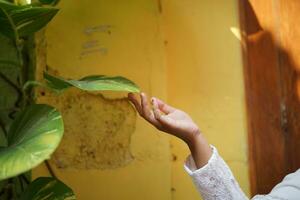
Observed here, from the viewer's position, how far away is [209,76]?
123 cm

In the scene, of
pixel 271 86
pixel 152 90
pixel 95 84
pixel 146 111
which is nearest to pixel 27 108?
pixel 95 84

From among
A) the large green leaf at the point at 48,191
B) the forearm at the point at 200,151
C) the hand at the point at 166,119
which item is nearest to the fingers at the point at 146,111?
the hand at the point at 166,119

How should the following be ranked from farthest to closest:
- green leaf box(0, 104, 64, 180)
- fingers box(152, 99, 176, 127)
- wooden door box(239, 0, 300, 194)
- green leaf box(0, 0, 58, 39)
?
wooden door box(239, 0, 300, 194)
fingers box(152, 99, 176, 127)
green leaf box(0, 0, 58, 39)
green leaf box(0, 104, 64, 180)

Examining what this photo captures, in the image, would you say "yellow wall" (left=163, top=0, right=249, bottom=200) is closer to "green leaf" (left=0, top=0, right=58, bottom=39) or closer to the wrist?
the wrist

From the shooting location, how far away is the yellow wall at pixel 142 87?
3.94 ft

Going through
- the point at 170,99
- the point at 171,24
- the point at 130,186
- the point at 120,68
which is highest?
the point at 171,24

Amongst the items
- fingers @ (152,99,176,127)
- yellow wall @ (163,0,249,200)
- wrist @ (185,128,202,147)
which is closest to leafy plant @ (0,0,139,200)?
fingers @ (152,99,176,127)

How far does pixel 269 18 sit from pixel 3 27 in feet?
2.63

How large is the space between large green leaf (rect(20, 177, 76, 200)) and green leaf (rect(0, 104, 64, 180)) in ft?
0.48

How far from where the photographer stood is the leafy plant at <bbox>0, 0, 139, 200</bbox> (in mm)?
592

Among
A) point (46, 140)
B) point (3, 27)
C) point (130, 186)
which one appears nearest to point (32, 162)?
point (46, 140)

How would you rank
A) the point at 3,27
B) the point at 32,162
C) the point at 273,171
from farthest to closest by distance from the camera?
the point at 273,171, the point at 3,27, the point at 32,162

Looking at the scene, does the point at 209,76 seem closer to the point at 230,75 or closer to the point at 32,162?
the point at 230,75

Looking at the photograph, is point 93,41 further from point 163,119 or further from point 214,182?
point 214,182
